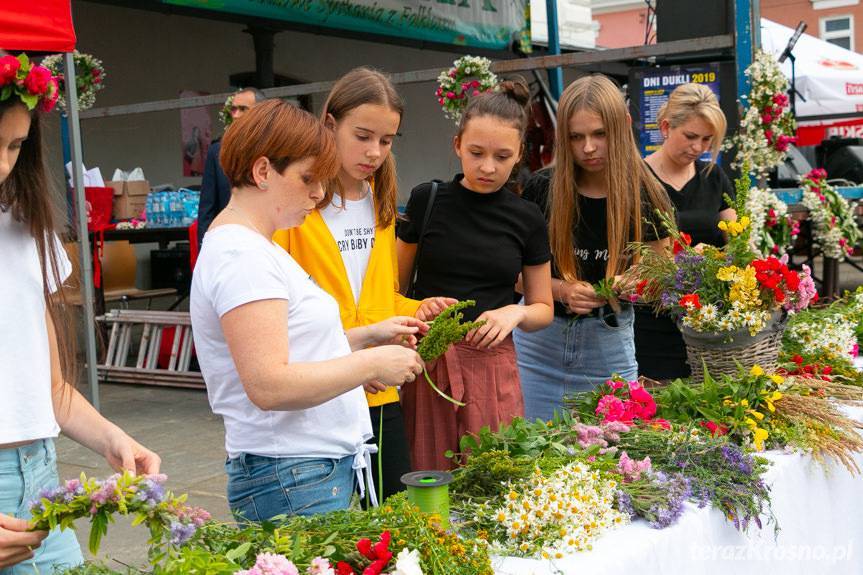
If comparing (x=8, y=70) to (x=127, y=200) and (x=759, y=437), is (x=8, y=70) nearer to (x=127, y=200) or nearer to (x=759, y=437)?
(x=759, y=437)

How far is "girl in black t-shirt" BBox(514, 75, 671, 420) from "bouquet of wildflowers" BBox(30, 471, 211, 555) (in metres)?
1.79

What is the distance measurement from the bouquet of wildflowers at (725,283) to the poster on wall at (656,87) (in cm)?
330

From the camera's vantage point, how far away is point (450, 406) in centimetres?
225

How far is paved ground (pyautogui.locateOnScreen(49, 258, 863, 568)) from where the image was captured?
3541mm

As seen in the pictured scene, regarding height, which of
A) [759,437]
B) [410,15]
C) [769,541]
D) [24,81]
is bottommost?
[769,541]

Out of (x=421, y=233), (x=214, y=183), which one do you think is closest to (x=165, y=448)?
(x=214, y=183)

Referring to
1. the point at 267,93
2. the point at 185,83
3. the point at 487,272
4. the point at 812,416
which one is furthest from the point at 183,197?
the point at 812,416

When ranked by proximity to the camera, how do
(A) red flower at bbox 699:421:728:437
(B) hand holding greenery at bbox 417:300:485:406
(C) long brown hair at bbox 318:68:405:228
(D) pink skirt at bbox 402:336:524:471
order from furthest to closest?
(D) pink skirt at bbox 402:336:524:471, (A) red flower at bbox 699:421:728:437, (C) long brown hair at bbox 318:68:405:228, (B) hand holding greenery at bbox 417:300:485:406

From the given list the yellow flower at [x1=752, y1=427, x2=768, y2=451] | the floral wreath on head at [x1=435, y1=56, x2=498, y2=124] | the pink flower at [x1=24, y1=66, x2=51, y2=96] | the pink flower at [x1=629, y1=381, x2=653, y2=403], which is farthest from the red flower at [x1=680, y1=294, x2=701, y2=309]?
the floral wreath on head at [x1=435, y1=56, x2=498, y2=124]

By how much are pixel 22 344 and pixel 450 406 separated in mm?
1186

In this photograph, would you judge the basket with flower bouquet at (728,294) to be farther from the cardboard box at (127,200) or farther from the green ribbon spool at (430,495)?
the cardboard box at (127,200)

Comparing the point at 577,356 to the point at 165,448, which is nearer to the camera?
the point at 577,356

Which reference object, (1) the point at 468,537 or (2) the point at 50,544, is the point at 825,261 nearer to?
(1) the point at 468,537

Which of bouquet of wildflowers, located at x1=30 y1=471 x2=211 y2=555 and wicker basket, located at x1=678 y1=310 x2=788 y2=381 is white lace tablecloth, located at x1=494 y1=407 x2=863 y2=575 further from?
bouquet of wildflowers, located at x1=30 y1=471 x2=211 y2=555
